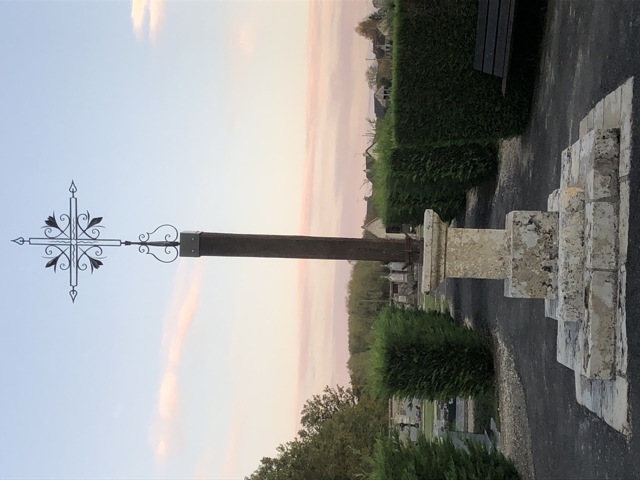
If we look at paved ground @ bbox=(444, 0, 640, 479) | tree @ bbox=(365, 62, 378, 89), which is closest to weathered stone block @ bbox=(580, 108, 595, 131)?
paved ground @ bbox=(444, 0, 640, 479)

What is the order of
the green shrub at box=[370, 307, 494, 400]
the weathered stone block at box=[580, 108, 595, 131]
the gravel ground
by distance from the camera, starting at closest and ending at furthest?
the weathered stone block at box=[580, 108, 595, 131] < the gravel ground < the green shrub at box=[370, 307, 494, 400]

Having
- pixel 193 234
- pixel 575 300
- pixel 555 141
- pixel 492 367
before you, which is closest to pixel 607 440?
pixel 575 300

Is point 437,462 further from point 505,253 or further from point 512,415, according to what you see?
point 505,253

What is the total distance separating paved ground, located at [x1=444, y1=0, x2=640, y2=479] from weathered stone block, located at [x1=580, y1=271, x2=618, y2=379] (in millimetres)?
258

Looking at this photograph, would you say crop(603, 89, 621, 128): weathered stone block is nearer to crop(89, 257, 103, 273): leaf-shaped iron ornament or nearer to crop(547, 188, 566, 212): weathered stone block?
crop(547, 188, 566, 212): weathered stone block

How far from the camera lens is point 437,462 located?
10.5 meters

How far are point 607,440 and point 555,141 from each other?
15.5ft

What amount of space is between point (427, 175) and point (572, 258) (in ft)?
28.0

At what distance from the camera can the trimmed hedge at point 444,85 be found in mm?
11305

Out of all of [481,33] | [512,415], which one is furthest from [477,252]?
[481,33]

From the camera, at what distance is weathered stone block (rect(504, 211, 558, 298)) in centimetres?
684

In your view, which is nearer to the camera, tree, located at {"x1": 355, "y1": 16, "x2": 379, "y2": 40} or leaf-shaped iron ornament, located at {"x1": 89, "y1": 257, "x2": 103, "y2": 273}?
leaf-shaped iron ornament, located at {"x1": 89, "y1": 257, "x2": 103, "y2": 273}

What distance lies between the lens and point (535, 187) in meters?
10.3

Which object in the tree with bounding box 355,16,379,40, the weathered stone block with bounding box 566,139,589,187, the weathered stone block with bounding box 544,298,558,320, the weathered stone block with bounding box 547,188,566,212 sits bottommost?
the weathered stone block with bounding box 544,298,558,320
